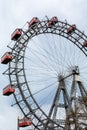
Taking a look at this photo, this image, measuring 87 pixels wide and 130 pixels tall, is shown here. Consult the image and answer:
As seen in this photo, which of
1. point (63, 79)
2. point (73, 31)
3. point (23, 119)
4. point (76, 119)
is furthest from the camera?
point (73, 31)

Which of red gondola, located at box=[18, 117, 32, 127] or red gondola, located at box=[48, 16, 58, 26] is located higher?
red gondola, located at box=[48, 16, 58, 26]

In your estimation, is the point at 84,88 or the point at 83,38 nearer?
the point at 84,88

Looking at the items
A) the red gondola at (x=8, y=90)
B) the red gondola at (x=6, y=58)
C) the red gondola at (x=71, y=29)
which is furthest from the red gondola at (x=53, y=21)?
the red gondola at (x=8, y=90)

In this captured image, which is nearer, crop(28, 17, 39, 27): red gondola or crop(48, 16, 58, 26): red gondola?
crop(28, 17, 39, 27): red gondola

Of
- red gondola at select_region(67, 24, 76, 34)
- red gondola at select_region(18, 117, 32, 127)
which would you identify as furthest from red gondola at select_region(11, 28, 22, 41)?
red gondola at select_region(18, 117, 32, 127)

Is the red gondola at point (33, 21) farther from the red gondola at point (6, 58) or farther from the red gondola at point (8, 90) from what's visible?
the red gondola at point (8, 90)

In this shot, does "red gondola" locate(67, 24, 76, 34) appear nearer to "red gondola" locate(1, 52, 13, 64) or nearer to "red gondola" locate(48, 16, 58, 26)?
"red gondola" locate(48, 16, 58, 26)

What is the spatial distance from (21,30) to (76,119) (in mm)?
16047

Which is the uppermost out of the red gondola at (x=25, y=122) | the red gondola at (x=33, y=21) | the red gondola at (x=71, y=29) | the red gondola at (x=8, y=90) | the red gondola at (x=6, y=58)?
the red gondola at (x=33, y=21)

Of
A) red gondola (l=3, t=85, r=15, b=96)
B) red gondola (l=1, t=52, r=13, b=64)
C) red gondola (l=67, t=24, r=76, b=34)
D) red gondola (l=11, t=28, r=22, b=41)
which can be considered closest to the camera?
red gondola (l=3, t=85, r=15, b=96)

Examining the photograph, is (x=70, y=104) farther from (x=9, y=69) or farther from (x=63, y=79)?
(x=9, y=69)

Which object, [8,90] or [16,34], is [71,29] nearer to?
[16,34]

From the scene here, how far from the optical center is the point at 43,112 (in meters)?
41.3

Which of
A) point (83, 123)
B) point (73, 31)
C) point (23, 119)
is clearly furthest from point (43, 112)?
point (73, 31)
